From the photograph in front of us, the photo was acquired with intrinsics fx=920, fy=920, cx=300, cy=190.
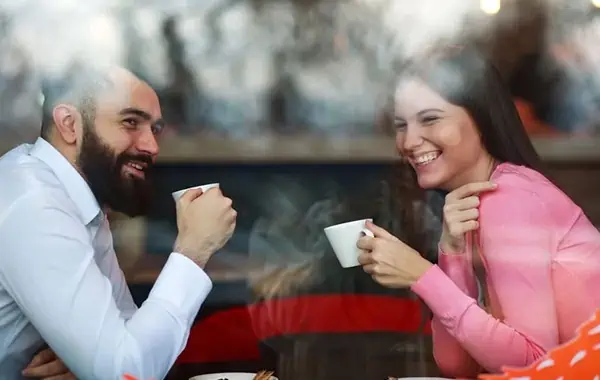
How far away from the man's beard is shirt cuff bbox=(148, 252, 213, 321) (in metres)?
0.13

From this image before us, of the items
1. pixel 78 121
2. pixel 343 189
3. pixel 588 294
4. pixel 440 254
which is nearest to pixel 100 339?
pixel 78 121

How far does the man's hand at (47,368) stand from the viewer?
1.73 metres

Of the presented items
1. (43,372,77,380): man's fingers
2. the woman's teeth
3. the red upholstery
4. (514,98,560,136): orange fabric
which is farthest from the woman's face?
(43,372,77,380): man's fingers

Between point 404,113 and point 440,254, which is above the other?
point 404,113

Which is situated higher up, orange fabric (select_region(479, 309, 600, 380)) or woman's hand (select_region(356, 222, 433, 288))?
woman's hand (select_region(356, 222, 433, 288))

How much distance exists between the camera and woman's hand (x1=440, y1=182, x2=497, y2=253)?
1.77 metres

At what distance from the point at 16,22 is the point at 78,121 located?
0.22m

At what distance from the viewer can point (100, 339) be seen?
65.9 inches

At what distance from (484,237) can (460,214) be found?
63 mm

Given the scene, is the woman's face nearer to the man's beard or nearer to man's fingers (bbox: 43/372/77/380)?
the man's beard

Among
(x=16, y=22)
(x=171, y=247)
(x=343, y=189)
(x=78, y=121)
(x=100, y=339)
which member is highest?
(x=16, y=22)

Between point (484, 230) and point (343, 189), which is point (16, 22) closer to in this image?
point (343, 189)

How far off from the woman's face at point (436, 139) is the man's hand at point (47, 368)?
764 mm

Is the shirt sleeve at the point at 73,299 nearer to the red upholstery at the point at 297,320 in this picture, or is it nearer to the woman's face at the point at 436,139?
the red upholstery at the point at 297,320
